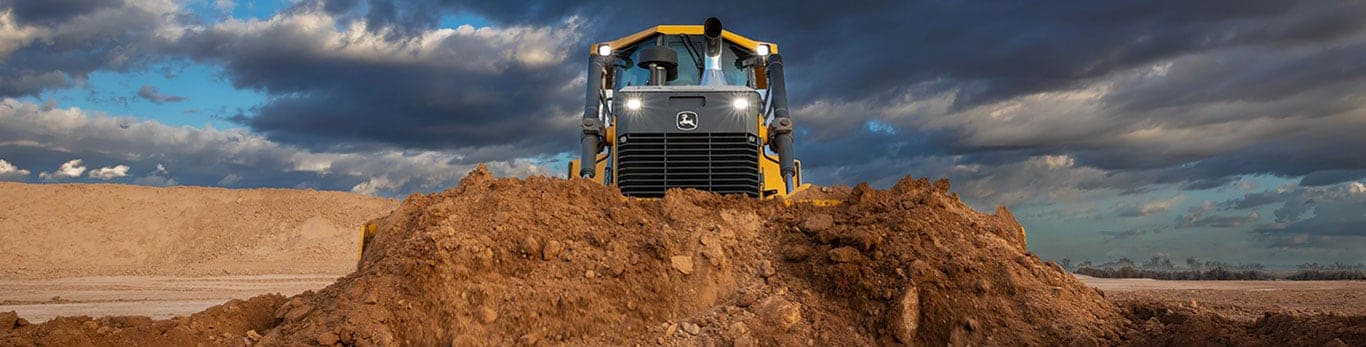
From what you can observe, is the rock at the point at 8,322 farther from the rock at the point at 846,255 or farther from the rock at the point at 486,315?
the rock at the point at 846,255

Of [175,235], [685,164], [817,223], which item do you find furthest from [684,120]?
[175,235]

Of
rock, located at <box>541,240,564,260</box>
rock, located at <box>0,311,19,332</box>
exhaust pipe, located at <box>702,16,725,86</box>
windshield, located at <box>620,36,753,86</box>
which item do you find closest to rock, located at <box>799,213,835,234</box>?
rock, located at <box>541,240,564,260</box>

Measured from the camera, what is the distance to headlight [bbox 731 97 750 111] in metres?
8.65

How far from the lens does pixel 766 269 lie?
6246mm

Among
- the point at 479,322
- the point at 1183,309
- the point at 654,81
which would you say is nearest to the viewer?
the point at 479,322

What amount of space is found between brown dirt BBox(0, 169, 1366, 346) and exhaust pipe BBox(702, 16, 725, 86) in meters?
3.27

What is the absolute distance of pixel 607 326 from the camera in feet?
18.6

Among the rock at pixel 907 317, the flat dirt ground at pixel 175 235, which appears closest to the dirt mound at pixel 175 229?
the flat dirt ground at pixel 175 235

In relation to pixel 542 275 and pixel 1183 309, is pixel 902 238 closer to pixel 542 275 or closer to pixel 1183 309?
pixel 1183 309

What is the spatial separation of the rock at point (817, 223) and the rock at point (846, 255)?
0.39 metres

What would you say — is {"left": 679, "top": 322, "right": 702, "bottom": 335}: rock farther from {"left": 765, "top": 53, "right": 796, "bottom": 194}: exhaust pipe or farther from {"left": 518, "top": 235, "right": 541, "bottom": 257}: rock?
{"left": 765, "top": 53, "right": 796, "bottom": 194}: exhaust pipe

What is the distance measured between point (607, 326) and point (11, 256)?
26.7 m

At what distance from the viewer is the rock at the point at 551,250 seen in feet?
19.7

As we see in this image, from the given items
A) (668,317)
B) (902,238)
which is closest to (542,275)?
(668,317)
